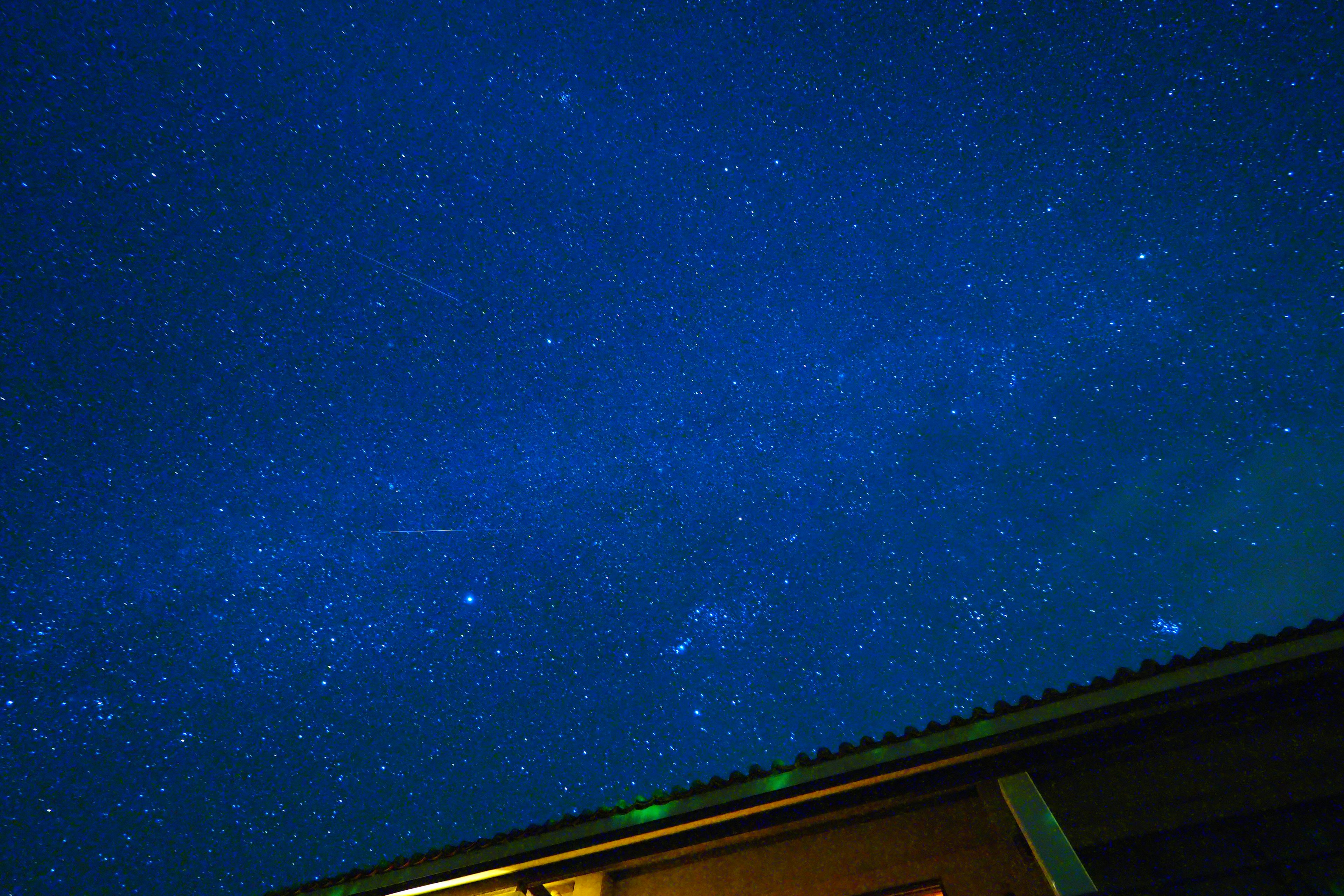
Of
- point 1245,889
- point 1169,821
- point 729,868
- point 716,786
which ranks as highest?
point 716,786

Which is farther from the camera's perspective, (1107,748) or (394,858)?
(394,858)

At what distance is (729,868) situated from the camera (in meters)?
5.67

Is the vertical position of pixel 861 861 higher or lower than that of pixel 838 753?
lower

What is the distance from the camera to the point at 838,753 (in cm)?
503

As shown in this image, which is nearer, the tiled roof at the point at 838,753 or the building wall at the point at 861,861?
the tiled roof at the point at 838,753

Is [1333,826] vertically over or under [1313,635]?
under

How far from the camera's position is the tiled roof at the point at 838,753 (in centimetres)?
437

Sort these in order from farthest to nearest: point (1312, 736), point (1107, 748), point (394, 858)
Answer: point (394, 858) → point (1107, 748) → point (1312, 736)

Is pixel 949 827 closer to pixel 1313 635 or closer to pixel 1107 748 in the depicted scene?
pixel 1107 748

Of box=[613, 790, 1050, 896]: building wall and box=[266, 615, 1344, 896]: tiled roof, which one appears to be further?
box=[613, 790, 1050, 896]: building wall

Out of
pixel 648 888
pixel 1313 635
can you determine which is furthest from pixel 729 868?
pixel 1313 635

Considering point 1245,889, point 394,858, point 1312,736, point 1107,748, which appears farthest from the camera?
point 394,858

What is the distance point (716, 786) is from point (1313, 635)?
4.38m

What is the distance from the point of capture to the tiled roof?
4.37m
